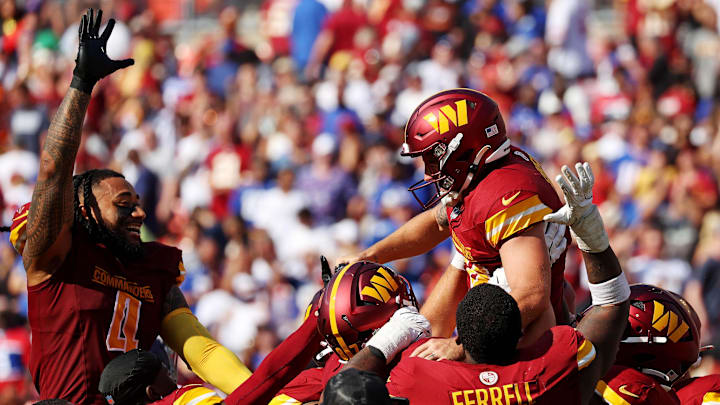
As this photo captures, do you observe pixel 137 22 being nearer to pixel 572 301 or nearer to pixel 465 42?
pixel 465 42

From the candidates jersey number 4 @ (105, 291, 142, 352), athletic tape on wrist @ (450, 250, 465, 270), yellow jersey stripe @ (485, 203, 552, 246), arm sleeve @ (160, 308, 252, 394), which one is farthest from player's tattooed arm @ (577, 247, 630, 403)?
jersey number 4 @ (105, 291, 142, 352)

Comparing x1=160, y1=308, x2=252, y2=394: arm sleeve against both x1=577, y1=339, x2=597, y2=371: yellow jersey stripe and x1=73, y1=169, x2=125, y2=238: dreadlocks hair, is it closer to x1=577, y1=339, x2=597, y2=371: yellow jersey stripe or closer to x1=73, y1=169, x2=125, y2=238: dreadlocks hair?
x1=73, y1=169, x2=125, y2=238: dreadlocks hair

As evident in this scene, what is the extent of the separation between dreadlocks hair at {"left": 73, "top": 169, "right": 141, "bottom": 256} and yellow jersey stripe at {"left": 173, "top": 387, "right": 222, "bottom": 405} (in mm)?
1072

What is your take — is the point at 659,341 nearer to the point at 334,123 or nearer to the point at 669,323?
the point at 669,323

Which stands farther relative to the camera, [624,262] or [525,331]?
[624,262]

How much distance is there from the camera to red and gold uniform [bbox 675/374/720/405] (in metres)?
4.82

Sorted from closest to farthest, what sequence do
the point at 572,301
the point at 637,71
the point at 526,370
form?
1. the point at 526,370
2. the point at 572,301
3. the point at 637,71

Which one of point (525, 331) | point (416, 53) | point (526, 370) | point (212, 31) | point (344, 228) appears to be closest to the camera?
point (526, 370)

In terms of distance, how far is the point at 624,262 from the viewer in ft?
32.2

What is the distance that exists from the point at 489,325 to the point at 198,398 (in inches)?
48.5

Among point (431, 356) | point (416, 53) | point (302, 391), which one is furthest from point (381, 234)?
point (431, 356)

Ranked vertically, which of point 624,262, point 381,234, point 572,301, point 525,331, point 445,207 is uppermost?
point 445,207

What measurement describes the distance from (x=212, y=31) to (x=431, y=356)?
41.1 feet

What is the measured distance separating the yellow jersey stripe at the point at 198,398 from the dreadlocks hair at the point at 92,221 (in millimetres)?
1072
